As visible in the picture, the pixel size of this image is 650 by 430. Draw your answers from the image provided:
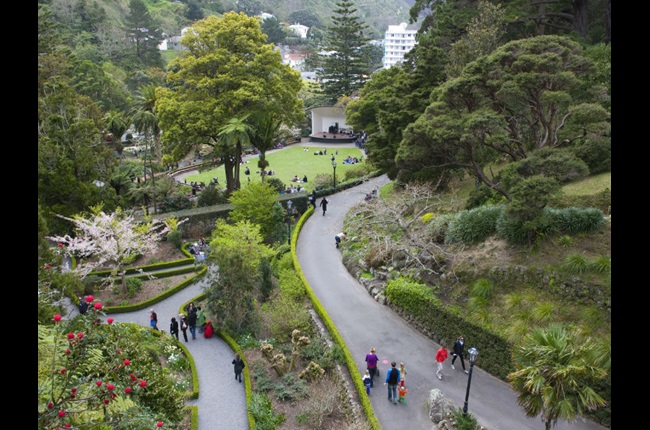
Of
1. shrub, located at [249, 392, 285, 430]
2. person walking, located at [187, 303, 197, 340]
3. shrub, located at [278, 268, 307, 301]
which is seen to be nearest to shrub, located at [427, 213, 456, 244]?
shrub, located at [278, 268, 307, 301]

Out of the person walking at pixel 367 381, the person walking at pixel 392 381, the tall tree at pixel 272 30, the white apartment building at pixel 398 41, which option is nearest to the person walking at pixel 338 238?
the person walking at pixel 367 381

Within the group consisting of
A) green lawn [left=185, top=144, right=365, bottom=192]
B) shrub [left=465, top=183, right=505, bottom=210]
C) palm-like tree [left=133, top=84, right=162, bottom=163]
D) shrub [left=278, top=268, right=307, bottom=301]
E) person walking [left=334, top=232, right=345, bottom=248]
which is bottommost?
shrub [left=278, top=268, right=307, bottom=301]

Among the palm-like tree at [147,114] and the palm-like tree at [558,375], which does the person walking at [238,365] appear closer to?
the palm-like tree at [558,375]

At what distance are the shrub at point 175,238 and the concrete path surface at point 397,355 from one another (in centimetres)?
608

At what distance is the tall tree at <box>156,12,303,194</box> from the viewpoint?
27516 millimetres

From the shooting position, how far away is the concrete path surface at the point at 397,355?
39.9ft

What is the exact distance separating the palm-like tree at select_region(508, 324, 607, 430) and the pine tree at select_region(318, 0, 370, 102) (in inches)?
1997

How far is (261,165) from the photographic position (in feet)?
96.1

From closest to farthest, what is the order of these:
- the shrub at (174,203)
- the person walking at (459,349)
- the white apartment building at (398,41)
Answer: the person walking at (459,349), the shrub at (174,203), the white apartment building at (398,41)

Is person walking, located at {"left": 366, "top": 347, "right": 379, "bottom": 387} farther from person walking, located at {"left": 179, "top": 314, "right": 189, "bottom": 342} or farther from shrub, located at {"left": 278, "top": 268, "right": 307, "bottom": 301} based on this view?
person walking, located at {"left": 179, "top": 314, "right": 189, "bottom": 342}

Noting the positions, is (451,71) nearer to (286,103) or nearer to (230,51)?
(286,103)

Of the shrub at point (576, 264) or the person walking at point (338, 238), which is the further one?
the person walking at point (338, 238)
